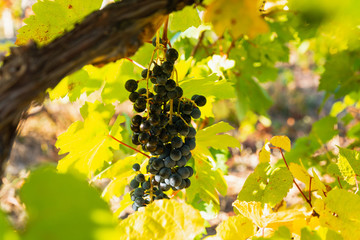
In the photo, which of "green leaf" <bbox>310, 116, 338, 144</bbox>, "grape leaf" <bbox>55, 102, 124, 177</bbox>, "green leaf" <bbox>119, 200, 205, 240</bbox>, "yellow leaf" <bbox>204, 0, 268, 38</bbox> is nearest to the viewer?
"yellow leaf" <bbox>204, 0, 268, 38</bbox>

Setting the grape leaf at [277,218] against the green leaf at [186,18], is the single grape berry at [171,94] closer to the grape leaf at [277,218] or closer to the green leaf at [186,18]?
the green leaf at [186,18]

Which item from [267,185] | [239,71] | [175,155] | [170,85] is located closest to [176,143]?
[175,155]

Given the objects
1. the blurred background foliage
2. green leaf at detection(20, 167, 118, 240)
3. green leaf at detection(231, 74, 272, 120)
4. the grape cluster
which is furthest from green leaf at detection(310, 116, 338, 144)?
green leaf at detection(20, 167, 118, 240)

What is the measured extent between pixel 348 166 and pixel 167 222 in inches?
19.9

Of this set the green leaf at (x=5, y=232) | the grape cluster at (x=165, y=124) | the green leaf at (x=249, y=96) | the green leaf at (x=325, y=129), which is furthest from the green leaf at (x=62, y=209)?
the green leaf at (x=325, y=129)

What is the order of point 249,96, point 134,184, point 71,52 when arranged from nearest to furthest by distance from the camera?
point 71,52
point 134,184
point 249,96

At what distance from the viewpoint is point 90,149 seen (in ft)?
2.87

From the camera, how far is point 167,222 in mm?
549

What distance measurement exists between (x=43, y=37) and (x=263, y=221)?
67 centimetres

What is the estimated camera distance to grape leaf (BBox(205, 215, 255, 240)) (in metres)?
0.63

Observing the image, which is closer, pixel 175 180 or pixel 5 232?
pixel 5 232

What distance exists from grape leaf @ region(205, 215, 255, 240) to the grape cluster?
17 cm

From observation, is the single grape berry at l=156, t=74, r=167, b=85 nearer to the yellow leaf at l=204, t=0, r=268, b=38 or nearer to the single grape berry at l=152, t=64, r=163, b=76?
the single grape berry at l=152, t=64, r=163, b=76

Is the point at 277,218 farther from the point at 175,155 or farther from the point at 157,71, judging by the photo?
the point at 157,71
